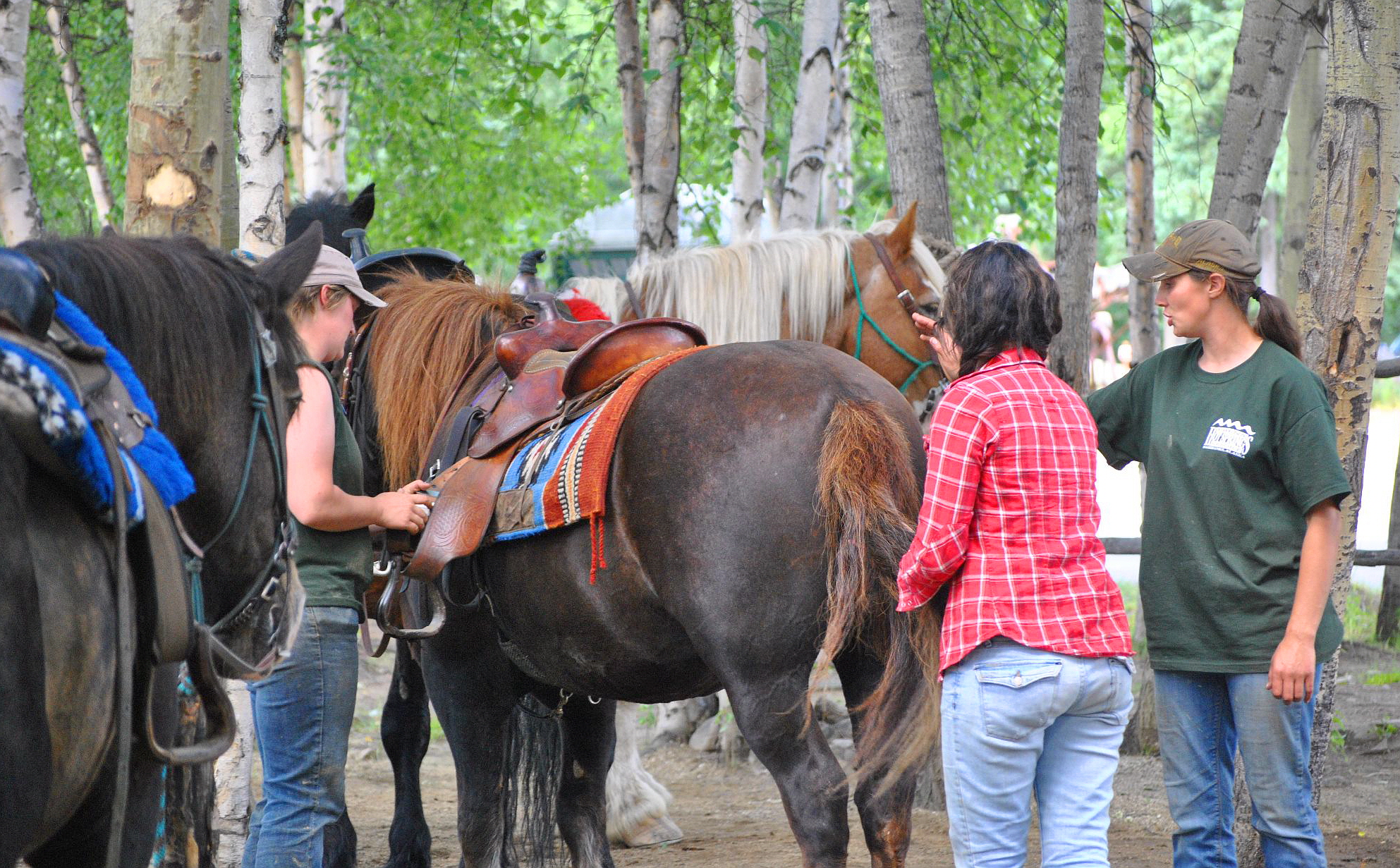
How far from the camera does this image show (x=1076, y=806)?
7.64 feet

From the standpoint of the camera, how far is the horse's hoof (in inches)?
190

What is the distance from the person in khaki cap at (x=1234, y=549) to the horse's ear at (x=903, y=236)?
152 cm

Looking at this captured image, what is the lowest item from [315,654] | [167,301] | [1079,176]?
[315,654]

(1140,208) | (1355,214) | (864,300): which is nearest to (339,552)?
(864,300)

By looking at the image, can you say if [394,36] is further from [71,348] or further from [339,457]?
[71,348]

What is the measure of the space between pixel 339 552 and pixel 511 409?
0.65m

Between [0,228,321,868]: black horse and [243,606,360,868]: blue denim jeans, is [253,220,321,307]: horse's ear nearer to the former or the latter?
[0,228,321,868]: black horse

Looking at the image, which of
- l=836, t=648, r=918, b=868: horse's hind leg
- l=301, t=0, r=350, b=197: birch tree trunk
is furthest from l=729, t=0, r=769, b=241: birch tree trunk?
l=836, t=648, r=918, b=868: horse's hind leg

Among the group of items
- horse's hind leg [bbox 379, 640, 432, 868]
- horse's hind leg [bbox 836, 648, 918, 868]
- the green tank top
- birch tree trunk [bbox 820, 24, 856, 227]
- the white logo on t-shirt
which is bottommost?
horse's hind leg [bbox 379, 640, 432, 868]

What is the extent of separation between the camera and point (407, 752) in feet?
13.9

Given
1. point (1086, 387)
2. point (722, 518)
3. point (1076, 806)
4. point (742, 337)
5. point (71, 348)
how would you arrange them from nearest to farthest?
point (71, 348)
point (1076, 806)
point (722, 518)
point (742, 337)
point (1086, 387)

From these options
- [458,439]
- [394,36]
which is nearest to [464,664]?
[458,439]

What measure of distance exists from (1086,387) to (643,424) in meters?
3.16

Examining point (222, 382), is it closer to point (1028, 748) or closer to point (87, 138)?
point (1028, 748)
